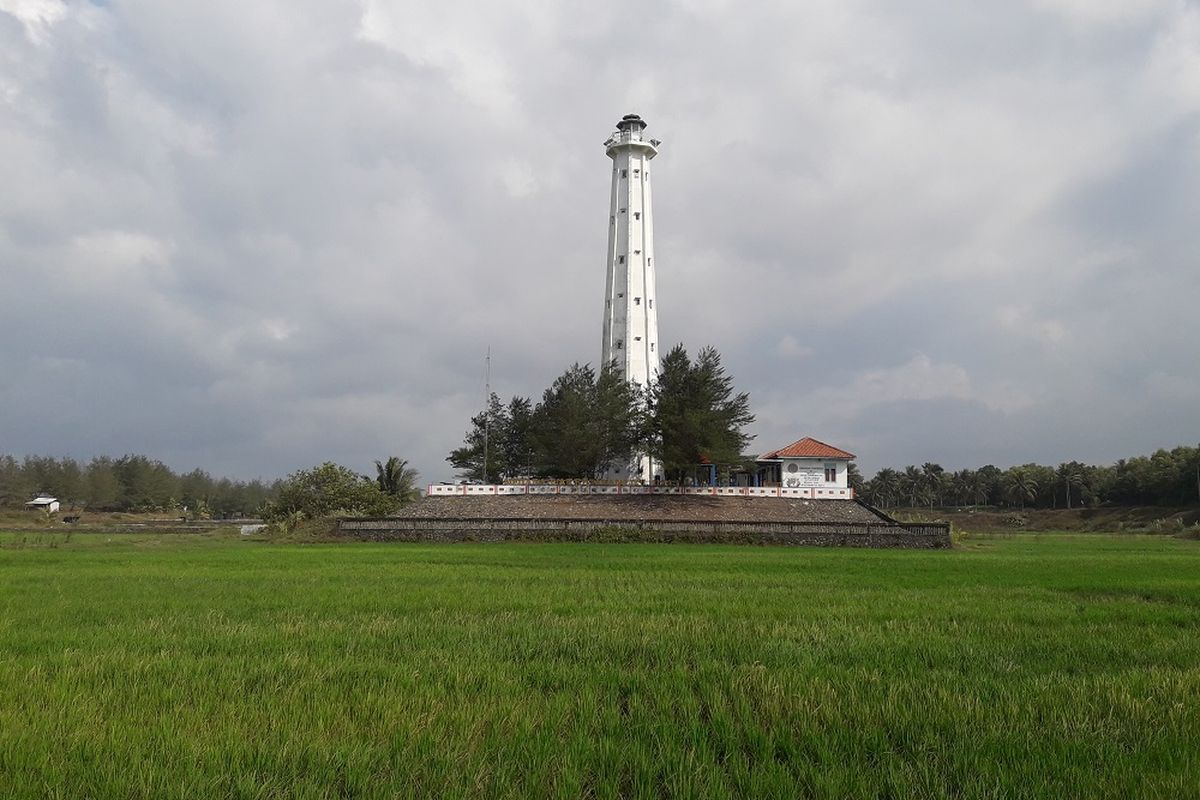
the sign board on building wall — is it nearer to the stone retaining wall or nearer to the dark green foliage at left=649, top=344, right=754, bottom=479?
the dark green foliage at left=649, top=344, right=754, bottom=479

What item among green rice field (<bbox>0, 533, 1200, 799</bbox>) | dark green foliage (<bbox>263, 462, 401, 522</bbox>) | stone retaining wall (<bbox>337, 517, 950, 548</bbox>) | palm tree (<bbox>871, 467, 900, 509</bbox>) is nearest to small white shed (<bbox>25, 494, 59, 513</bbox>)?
dark green foliage (<bbox>263, 462, 401, 522</bbox>)

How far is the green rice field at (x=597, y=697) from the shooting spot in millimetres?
3732

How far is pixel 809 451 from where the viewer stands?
2178 inches

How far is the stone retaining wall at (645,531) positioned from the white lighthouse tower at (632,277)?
22.0 metres

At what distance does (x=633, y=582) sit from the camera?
1346cm

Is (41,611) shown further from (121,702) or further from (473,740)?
(473,740)

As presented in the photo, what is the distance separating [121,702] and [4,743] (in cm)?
95

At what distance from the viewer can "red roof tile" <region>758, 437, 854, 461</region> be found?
5459 cm

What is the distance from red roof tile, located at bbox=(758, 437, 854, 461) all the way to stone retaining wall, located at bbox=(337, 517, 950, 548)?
22.2m

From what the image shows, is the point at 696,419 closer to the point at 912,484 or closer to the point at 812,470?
the point at 812,470

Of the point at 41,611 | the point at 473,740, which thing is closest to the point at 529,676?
the point at 473,740

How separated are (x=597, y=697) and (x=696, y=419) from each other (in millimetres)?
40330

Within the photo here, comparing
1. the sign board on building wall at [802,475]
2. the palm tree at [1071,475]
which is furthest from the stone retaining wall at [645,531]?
the palm tree at [1071,475]

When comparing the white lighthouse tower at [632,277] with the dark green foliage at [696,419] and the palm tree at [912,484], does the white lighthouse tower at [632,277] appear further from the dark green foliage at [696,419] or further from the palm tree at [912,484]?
the palm tree at [912,484]
